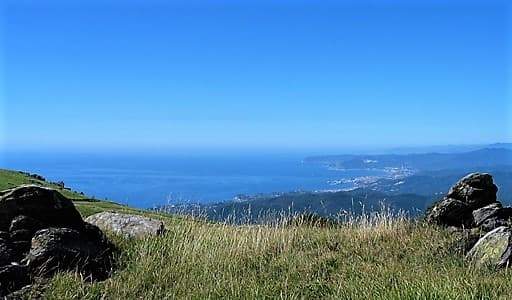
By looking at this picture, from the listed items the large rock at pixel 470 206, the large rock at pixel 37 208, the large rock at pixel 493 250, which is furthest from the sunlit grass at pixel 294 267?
the large rock at pixel 37 208

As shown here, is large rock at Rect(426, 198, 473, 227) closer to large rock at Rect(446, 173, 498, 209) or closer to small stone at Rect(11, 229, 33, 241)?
large rock at Rect(446, 173, 498, 209)

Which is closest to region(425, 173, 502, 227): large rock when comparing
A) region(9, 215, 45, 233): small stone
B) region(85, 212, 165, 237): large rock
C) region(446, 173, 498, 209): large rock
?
region(446, 173, 498, 209): large rock

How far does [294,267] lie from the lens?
33.8ft

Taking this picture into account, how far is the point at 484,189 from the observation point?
1516 centimetres

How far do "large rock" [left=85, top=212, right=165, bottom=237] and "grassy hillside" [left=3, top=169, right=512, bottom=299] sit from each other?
0.36 meters

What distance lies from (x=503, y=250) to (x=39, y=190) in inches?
351

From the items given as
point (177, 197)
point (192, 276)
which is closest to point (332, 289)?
point (192, 276)

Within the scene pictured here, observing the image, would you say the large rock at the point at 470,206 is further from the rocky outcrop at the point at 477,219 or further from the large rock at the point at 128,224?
the large rock at the point at 128,224

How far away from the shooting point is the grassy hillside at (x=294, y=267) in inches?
331

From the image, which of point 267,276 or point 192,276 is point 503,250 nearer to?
point 267,276

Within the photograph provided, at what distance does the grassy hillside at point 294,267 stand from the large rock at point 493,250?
12.6 inches

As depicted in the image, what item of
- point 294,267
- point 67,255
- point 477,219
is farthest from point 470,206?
point 67,255

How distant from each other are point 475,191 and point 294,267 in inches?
273

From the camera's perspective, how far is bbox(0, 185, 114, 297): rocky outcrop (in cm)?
959
